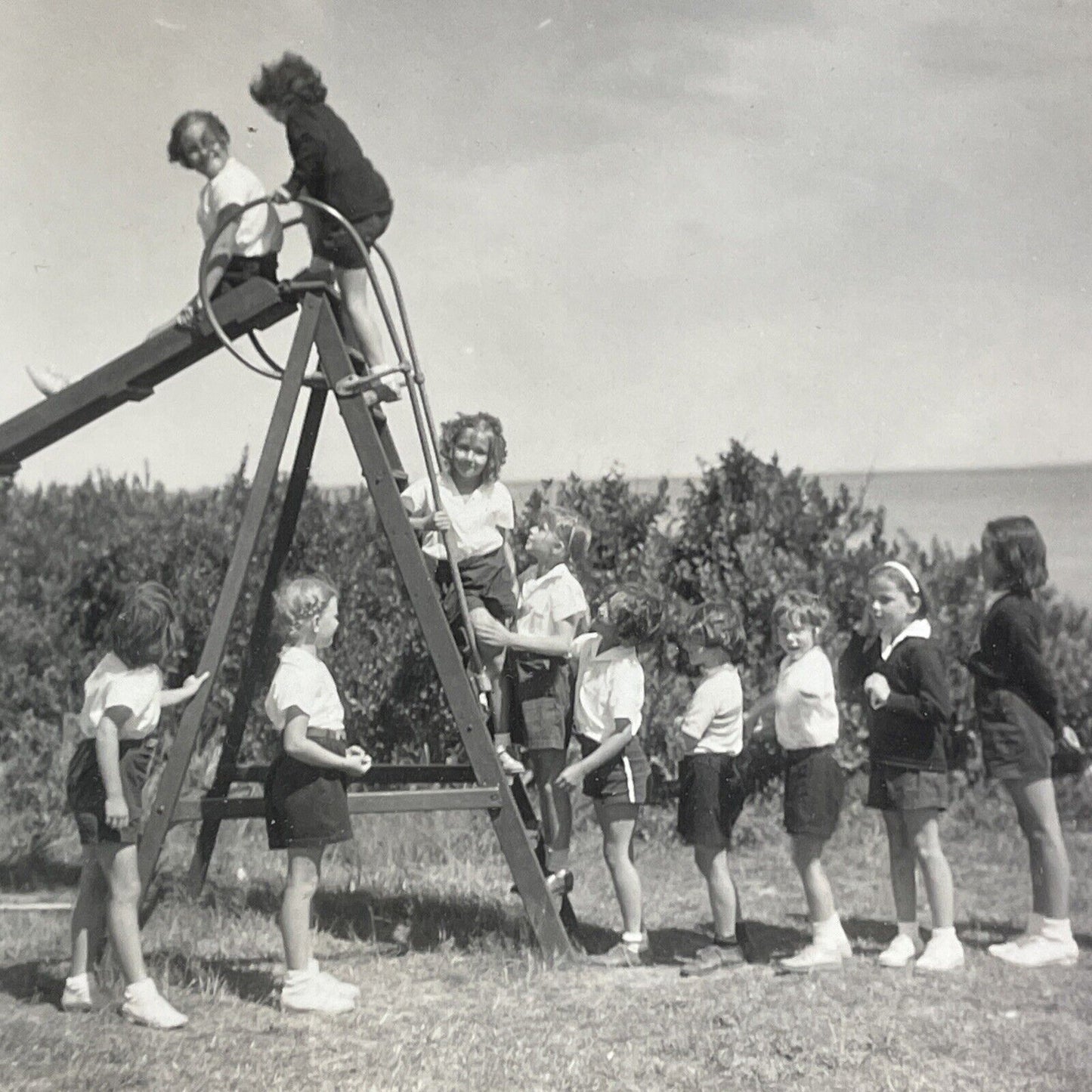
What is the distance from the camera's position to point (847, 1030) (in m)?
3.51

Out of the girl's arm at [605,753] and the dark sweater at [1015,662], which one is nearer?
the girl's arm at [605,753]

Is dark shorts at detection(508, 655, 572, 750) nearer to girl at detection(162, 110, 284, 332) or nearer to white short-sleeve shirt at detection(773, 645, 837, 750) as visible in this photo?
white short-sleeve shirt at detection(773, 645, 837, 750)

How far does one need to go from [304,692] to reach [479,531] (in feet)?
3.38

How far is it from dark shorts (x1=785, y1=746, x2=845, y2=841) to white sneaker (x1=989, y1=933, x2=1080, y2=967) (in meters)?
0.73

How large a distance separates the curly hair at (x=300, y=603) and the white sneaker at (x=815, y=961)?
6.07 ft

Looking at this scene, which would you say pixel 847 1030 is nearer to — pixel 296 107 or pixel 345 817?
pixel 345 817

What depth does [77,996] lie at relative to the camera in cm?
372

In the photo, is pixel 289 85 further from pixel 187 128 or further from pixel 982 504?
pixel 982 504

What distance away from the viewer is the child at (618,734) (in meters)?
4.20

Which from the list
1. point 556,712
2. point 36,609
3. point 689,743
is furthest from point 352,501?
point 689,743

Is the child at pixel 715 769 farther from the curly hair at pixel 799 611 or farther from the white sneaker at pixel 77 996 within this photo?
the white sneaker at pixel 77 996

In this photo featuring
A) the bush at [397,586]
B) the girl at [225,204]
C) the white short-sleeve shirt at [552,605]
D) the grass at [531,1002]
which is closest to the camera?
the grass at [531,1002]

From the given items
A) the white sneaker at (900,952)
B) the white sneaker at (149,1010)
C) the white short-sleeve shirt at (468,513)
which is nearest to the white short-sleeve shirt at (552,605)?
the white short-sleeve shirt at (468,513)

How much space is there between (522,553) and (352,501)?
949mm
